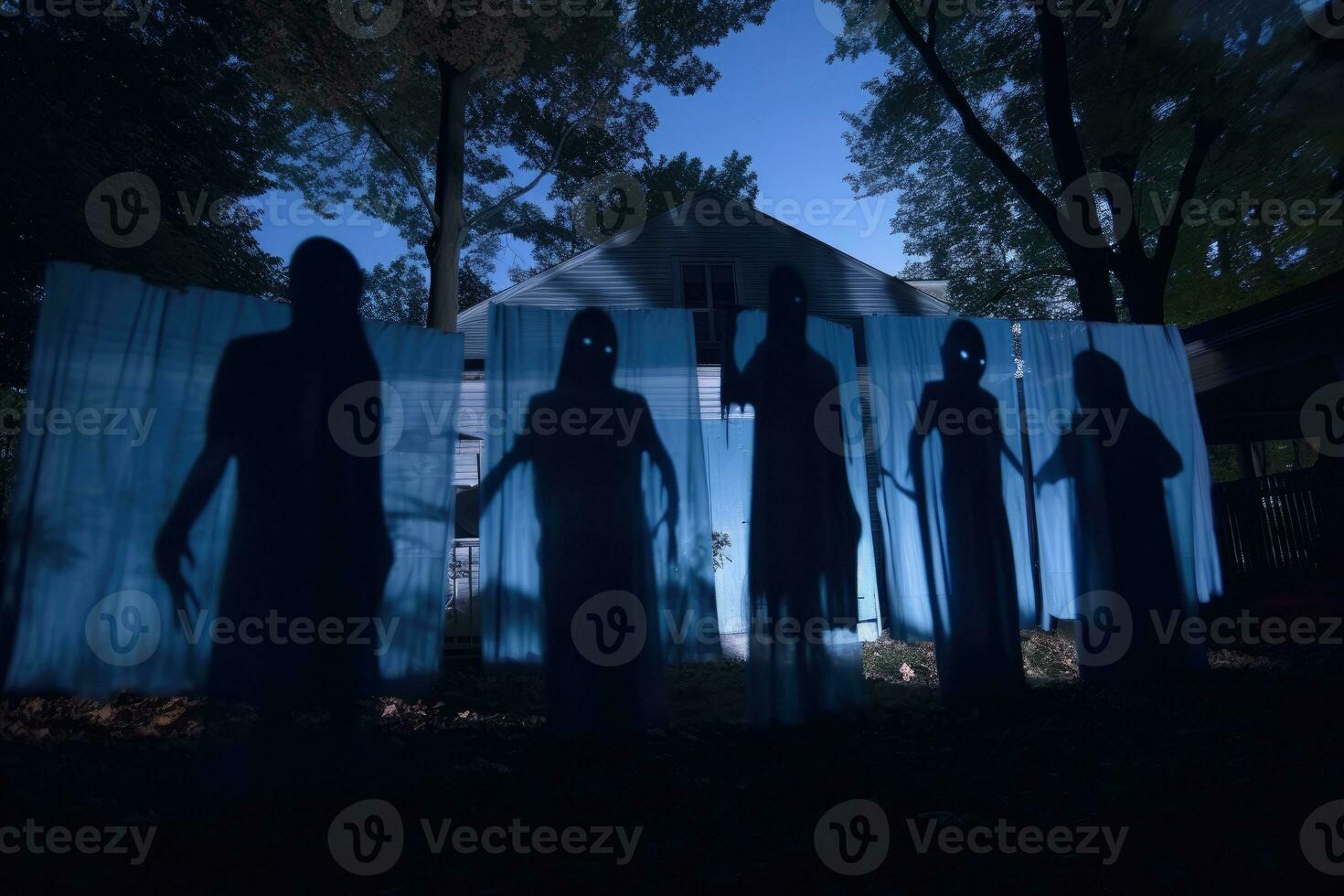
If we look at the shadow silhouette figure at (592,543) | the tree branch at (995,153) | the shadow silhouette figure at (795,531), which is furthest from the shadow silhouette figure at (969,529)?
the tree branch at (995,153)

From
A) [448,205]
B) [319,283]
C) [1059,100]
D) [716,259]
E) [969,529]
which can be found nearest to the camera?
[319,283]

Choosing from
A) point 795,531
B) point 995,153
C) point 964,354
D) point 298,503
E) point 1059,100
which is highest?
point 1059,100

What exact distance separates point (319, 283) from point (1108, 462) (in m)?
5.97

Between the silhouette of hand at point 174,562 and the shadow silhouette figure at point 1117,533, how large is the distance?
5997mm

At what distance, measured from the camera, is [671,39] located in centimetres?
1426

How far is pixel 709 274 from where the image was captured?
1465 cm

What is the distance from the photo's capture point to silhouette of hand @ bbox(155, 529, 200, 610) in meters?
3.78

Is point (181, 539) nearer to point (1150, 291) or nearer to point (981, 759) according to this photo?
point (981, 759)

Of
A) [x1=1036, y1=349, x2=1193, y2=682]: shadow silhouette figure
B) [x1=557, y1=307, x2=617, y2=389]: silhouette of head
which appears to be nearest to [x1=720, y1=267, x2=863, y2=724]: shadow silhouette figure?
[x1=557, y1=307, x2=617, y2=389]: silhouette of head

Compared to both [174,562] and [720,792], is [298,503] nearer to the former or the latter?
[174,562]

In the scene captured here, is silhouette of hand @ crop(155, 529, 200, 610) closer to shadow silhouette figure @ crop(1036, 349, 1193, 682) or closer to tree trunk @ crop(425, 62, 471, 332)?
tree trunk @ crop(425, 62, 471, 332)

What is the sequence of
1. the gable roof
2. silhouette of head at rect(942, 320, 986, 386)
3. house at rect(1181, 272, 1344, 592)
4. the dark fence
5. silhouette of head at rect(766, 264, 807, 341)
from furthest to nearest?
1. the gable roof
2. the dark fence
3. house at rect(1181, 272, 1344, 592)
4. silhouette of head at rect(942, 320, 986, 386)
5. silhouette of head at rect(766, 264, 807, 341)

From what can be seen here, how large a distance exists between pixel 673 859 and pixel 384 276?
114 feet

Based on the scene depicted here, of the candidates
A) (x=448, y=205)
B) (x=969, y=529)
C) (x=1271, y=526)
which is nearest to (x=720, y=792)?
(x=969, y=529)
